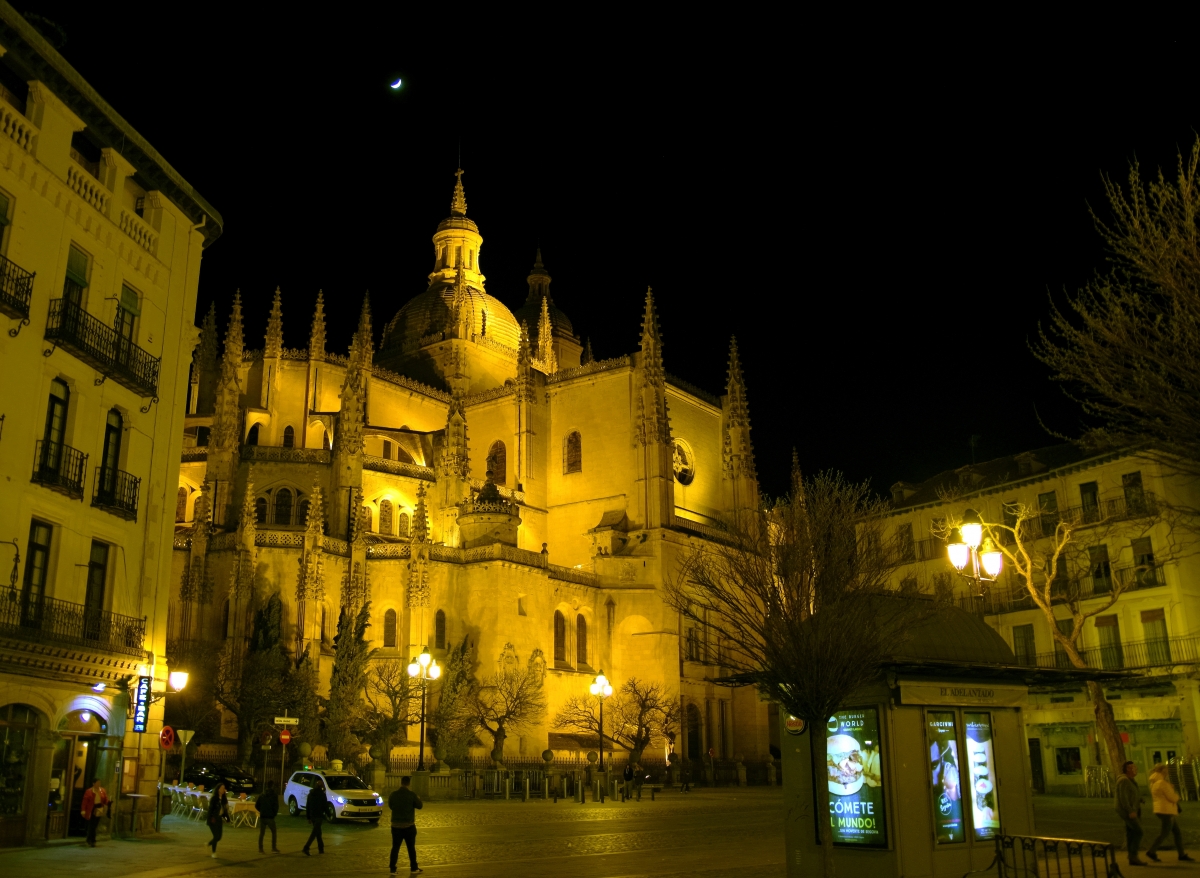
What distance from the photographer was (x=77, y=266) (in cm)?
2022

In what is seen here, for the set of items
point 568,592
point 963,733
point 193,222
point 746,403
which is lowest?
point 963,733

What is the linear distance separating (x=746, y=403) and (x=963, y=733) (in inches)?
1922

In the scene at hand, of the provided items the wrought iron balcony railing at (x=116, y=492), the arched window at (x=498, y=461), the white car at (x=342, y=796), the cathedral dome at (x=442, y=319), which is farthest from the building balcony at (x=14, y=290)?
the cathedral dome at (x=442, y=319)

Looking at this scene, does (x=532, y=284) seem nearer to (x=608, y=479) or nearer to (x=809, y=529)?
(x=608, y=479)

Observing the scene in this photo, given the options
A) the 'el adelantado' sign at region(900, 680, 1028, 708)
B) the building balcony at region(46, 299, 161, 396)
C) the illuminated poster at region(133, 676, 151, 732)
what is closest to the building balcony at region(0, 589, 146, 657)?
the illuminated poster at region(133, 676, 151, 732)

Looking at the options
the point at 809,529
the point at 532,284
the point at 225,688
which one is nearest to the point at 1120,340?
the point at 809,529

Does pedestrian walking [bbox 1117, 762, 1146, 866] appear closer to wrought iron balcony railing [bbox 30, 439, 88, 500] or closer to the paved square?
the paved square

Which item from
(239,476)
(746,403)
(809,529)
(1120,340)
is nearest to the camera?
(1120,340)

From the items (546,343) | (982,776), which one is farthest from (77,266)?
(546,343)

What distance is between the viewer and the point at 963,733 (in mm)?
13781

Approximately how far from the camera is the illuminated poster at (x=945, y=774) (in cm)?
1338

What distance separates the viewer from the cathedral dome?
226 feet

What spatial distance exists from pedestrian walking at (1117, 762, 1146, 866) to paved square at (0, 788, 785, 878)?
4.79 metres

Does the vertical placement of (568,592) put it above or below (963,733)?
above
